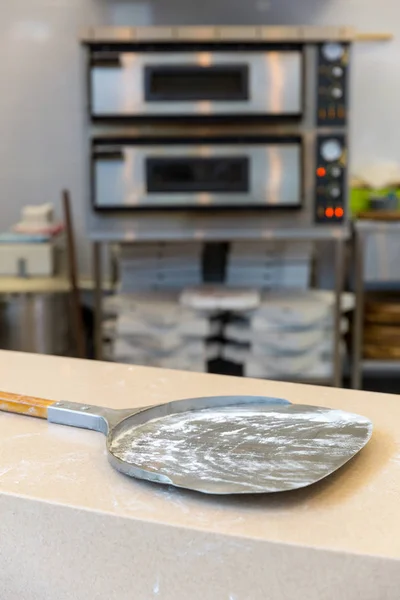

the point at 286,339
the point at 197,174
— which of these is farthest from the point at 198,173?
the point at 286,339

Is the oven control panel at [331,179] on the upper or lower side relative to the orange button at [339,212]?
upper

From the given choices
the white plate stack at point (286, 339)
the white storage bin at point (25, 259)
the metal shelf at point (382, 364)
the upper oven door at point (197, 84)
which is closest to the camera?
the upper oven door at point (197, 84)

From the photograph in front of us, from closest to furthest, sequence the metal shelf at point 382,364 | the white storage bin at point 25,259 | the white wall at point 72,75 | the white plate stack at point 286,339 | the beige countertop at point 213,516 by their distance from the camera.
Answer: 1. the beige countertop at point 213,516
2. the white plate stack at point 286,339
3. the metal shelf at point 382,364
4. the white storage bin at point 25,259
5. the white wall at point 72,75

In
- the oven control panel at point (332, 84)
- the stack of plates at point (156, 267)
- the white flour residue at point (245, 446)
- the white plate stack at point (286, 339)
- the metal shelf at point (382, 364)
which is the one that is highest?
the oven control panel at point (332, 84)

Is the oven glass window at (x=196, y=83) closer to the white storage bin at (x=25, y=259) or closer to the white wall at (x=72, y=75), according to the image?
the white wall at (x=72, y=75)

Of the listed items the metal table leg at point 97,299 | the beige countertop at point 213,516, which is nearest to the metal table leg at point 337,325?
the metal table leg at point 97,299

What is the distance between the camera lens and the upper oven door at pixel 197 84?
2.90 metres

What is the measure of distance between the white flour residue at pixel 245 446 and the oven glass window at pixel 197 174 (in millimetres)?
2213

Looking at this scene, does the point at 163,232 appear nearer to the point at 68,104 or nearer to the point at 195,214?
the point at 195,214

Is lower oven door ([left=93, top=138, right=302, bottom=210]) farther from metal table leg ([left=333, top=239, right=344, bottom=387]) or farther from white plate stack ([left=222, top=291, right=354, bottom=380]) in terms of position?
white plate stack ([left=222, top=291, right=354, bottom=380])

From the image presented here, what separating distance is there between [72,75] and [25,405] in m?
3.05

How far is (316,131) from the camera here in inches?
116

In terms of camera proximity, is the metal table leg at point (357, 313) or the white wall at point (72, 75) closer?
the metal table leg at point (357, 313)

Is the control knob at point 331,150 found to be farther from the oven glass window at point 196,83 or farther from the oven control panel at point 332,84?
the oven glass window at point 196,83
